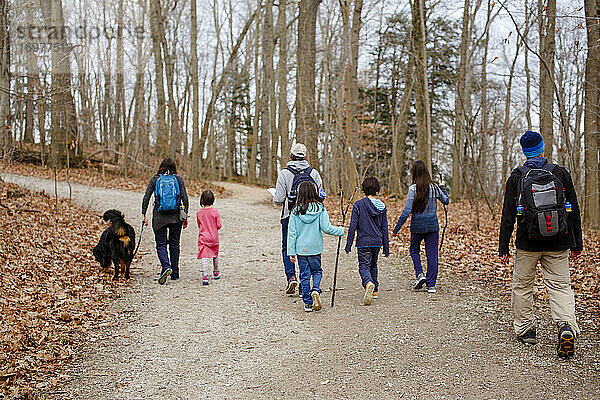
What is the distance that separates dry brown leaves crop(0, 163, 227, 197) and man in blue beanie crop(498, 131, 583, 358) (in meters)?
18.2

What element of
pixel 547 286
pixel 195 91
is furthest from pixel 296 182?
pixel 195 91

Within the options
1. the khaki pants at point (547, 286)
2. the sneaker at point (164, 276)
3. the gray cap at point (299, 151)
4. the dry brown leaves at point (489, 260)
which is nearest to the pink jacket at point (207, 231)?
the sneaker at point (164, 276)

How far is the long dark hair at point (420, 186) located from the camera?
299 inches

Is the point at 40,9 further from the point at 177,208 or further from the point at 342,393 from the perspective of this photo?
the point at 342,393

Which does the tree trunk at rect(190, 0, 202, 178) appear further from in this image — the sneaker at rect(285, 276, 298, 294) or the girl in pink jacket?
the sneaker at rect(285, 276, 298, 294)

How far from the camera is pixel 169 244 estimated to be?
29.3 feet

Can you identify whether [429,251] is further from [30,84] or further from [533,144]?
[30,84]

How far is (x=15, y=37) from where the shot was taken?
13477 mm

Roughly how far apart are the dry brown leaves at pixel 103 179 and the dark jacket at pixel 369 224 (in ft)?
52.0

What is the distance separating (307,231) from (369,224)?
0.95 meters

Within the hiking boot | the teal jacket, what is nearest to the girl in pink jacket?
the teal jacket

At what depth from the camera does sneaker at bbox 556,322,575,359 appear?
5.04 meters

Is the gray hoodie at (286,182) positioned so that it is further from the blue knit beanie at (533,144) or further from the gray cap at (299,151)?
the blue knit beanie at (533,144)

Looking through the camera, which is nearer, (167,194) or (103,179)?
(167,194)
